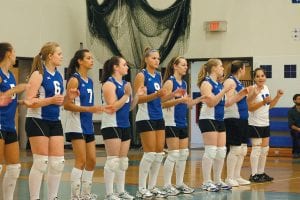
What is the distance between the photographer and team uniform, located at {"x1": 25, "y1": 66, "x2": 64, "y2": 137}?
24.6ft

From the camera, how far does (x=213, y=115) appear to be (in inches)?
394

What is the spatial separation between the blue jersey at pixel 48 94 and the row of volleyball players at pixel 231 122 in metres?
2.96

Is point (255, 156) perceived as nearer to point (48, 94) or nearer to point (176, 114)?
point (176, 114)

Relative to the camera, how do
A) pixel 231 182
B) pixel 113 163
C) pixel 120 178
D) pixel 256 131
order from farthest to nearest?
1. pixel 256 131
2. pixel 231 182
3. pixel 120 178
4. pixel 113 163

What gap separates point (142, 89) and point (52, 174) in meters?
1.78

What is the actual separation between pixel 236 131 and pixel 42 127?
4244mm

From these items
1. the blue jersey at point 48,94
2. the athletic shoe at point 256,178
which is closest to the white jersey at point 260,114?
the athletic shoe at point 256,178

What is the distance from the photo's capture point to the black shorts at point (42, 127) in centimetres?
746

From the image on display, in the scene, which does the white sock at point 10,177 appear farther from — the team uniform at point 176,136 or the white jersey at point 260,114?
the white jersey at point 260,114

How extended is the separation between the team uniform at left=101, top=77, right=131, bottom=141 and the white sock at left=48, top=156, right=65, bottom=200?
102cm

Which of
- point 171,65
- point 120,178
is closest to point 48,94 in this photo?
point 120,178

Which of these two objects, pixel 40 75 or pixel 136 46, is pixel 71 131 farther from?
pixel 136 46

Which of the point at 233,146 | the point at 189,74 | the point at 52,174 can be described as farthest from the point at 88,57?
the point at 189,74

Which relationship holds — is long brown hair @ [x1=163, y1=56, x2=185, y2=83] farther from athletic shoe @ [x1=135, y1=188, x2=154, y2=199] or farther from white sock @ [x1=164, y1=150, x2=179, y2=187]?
athletic shoe @ [x1=135, y1=188, x2=154, y2=199]
